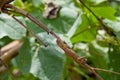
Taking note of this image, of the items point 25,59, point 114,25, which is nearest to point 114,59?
point 114,25

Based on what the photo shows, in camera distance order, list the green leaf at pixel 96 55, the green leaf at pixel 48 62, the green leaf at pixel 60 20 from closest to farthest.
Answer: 1. the green leaf at pixel 48 62
2. the green leaf at pixel 60 20
3. the green leaf at pixel 96 55

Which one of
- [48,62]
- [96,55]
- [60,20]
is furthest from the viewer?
[96,55]

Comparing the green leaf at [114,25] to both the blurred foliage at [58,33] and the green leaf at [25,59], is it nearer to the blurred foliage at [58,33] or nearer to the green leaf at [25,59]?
the blurred foliage at [58,33]

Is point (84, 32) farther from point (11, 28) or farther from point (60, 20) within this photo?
point (11, 28)

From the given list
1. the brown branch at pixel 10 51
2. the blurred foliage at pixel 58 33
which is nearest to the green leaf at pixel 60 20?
the blurred foliage at pixel 58 33

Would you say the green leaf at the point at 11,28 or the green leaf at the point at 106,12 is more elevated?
the green leaf at the point at 11,28

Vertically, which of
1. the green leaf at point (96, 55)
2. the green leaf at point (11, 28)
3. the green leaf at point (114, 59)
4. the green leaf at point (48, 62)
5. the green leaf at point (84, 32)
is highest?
the green leaf at point (11, 28)

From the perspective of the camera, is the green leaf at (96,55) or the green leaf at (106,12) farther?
the green leaf at (96,55)

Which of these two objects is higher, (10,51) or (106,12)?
(106,12)

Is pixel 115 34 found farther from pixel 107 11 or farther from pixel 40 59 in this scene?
pixel 40 59

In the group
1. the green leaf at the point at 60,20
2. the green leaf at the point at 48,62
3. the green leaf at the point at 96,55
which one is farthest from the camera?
the green leaf at the point at 96,55

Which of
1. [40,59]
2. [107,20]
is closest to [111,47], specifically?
[107,20]

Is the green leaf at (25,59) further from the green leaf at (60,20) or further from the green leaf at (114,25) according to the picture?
the green leaf at (114,25)
